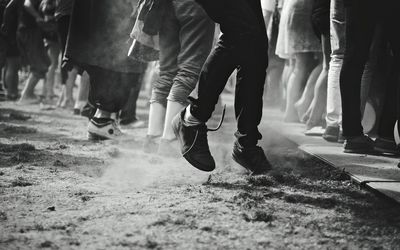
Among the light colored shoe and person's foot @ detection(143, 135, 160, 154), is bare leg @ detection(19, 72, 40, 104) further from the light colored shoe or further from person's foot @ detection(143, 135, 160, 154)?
person's foot @ detection(143, 135, 160, 154)

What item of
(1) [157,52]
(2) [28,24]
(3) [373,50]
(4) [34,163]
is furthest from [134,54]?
(2) [28,24]

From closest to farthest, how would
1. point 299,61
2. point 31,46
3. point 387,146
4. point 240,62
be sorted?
point 240,62
point 387,146
point 299,61
point 31,46

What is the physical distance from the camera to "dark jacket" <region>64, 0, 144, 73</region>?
5.19m

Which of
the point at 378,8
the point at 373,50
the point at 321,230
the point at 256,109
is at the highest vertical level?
the point at 378,8

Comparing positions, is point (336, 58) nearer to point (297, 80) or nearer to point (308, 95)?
point (308, 95)

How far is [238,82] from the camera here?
11.5 ft

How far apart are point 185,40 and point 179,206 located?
187 centimetres

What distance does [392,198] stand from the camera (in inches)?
110

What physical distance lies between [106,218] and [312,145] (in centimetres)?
241

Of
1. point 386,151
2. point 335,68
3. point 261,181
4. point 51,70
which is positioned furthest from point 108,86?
point 51,70

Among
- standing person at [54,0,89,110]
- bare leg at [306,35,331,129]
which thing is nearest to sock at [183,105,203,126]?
standing person at [54,0,89,110]

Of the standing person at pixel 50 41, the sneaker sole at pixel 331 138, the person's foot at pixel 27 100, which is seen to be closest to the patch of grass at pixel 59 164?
the sneaker sole at pixel 331 138

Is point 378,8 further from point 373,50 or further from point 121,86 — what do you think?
point 121,86

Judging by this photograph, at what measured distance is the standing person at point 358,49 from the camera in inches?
157
